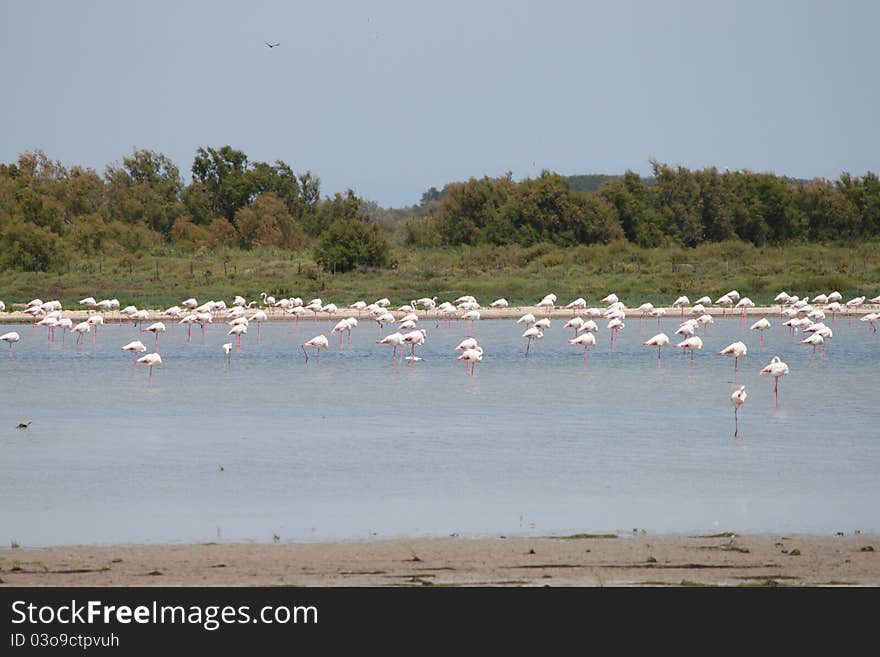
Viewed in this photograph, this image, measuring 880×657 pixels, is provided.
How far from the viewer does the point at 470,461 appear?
13.1m

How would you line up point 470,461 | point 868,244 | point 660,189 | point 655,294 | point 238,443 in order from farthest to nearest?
point 660,189
point 868,244
point 655,294
point 238,443
point 470,461

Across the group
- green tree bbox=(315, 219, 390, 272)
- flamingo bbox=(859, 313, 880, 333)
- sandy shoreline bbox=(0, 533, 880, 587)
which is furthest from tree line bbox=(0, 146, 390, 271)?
sandy shoreline bbox=(0, 533, 880, 587)

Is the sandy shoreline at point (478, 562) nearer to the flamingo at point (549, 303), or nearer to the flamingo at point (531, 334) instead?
the flamingo at point (531, 334)

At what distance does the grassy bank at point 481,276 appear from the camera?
4053 centimetres

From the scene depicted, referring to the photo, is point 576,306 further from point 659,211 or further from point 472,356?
point 659,211

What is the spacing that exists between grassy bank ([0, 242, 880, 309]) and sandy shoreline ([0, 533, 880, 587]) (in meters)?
29.5

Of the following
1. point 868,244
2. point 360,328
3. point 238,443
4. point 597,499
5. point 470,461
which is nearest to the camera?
point 597,499

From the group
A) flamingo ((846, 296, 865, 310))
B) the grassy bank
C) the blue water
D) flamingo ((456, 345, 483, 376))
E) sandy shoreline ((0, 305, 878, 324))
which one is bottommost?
the blue water

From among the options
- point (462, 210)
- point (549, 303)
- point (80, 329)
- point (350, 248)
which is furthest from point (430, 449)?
point (462, 210)

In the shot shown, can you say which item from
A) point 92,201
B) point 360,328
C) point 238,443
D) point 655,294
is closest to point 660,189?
point 655,294

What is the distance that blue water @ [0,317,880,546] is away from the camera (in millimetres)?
10461

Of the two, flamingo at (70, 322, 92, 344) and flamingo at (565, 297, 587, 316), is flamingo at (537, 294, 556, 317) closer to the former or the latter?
flamingo at (565, 297, 587, 316)
